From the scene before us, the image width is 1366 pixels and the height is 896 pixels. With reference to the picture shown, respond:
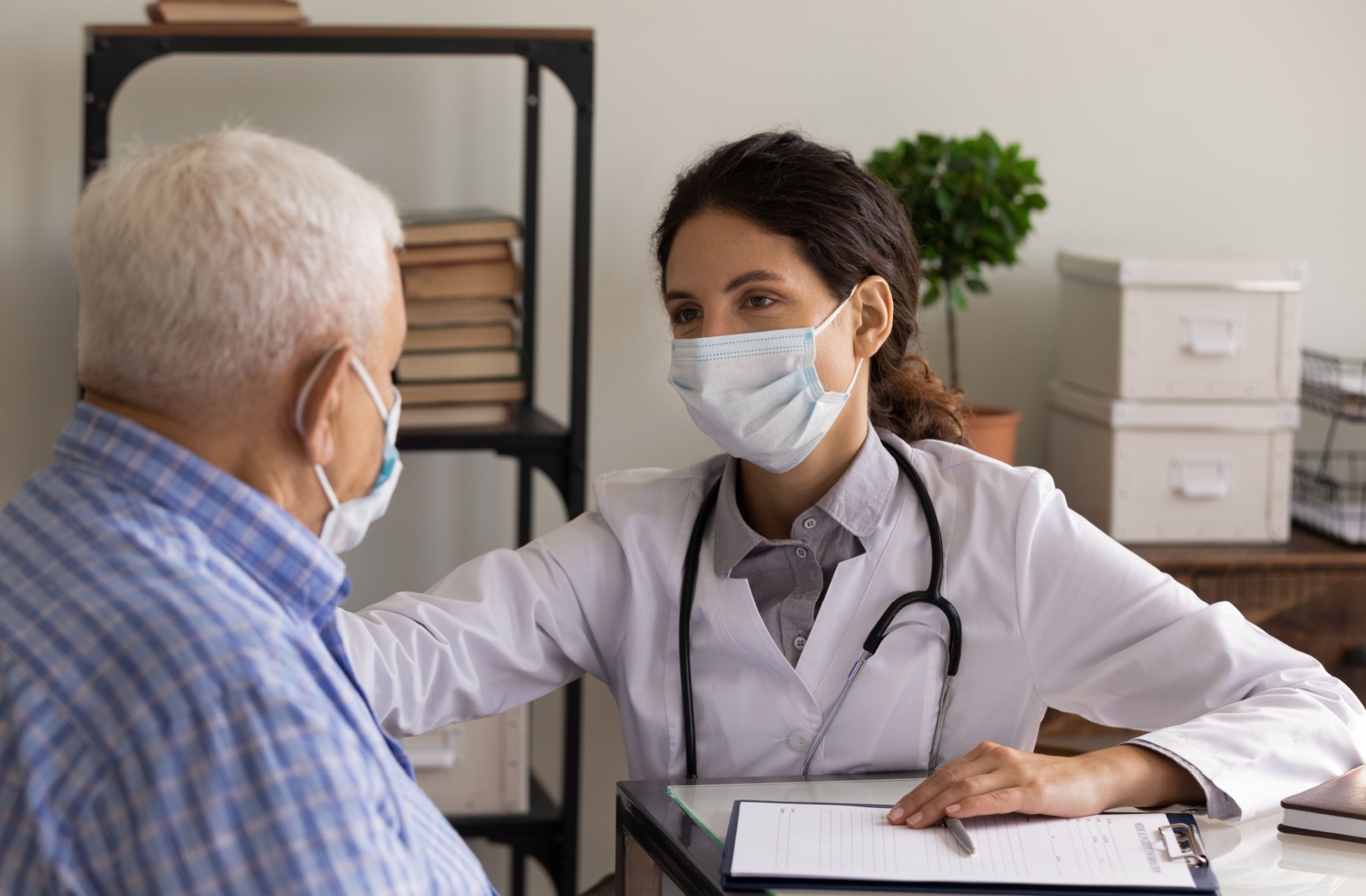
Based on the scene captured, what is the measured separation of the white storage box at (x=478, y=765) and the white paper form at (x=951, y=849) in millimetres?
914

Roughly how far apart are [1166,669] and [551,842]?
105 centimetres

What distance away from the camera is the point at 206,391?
75 centimetres

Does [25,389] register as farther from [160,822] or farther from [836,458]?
[160,822]

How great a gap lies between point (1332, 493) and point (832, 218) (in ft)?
4.36

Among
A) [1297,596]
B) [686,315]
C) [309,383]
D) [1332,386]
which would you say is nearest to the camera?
[309,383]

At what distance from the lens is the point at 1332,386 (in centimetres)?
211

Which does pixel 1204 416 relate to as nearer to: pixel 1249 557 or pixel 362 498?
pixel 1249 557

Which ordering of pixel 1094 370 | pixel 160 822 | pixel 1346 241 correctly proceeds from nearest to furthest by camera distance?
1. pixel 160 822
2. pixel 1094 370
3. pixel 1346 241

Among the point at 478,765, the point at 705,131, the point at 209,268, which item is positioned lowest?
the point at 478,765

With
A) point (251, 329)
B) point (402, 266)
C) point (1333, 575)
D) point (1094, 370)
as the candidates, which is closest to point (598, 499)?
point (402, 266)

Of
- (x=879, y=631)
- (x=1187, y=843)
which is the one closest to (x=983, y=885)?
(x=1187, y=843)

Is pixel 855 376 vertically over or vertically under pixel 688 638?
over

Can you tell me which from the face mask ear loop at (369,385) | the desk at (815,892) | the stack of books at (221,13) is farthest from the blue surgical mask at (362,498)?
the stack of books at (221,13)

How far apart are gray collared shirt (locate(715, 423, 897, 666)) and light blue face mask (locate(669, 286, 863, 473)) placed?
0.07 metres
